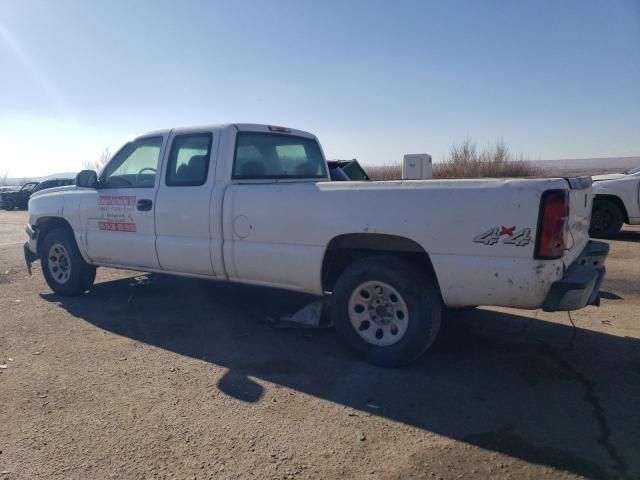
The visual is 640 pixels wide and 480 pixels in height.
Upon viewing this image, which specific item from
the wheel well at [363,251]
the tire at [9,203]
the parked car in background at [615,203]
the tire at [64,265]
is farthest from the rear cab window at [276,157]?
the tire at [9,203]

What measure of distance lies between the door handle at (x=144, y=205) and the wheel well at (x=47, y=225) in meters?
1.62

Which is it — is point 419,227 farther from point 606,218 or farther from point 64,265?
point 606,218

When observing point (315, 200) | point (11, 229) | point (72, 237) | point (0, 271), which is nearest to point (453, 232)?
point (315, 200)

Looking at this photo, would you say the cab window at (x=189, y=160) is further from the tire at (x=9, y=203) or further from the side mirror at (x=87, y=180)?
the tire at (x=9, y=203)

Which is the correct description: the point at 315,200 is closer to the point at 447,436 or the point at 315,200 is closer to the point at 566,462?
the point at 447,436

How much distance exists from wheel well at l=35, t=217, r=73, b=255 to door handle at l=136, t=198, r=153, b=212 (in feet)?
5.31

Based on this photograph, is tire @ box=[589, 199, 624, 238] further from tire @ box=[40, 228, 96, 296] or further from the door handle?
tire @ box=[40, 228, 96, 296]

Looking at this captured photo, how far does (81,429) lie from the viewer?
11.0 feet

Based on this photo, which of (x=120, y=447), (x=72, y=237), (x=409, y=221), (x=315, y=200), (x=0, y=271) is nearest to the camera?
(x=120, y=447)

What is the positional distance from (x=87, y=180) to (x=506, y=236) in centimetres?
483

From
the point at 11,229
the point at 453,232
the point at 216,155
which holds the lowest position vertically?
the point at 11,229

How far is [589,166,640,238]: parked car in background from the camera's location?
33.8 feet

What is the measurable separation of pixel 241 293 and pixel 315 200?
286 centimetres

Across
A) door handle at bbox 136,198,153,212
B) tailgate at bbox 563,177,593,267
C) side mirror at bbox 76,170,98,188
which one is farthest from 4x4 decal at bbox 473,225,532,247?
side mirror at bbox 76,170,98,188
